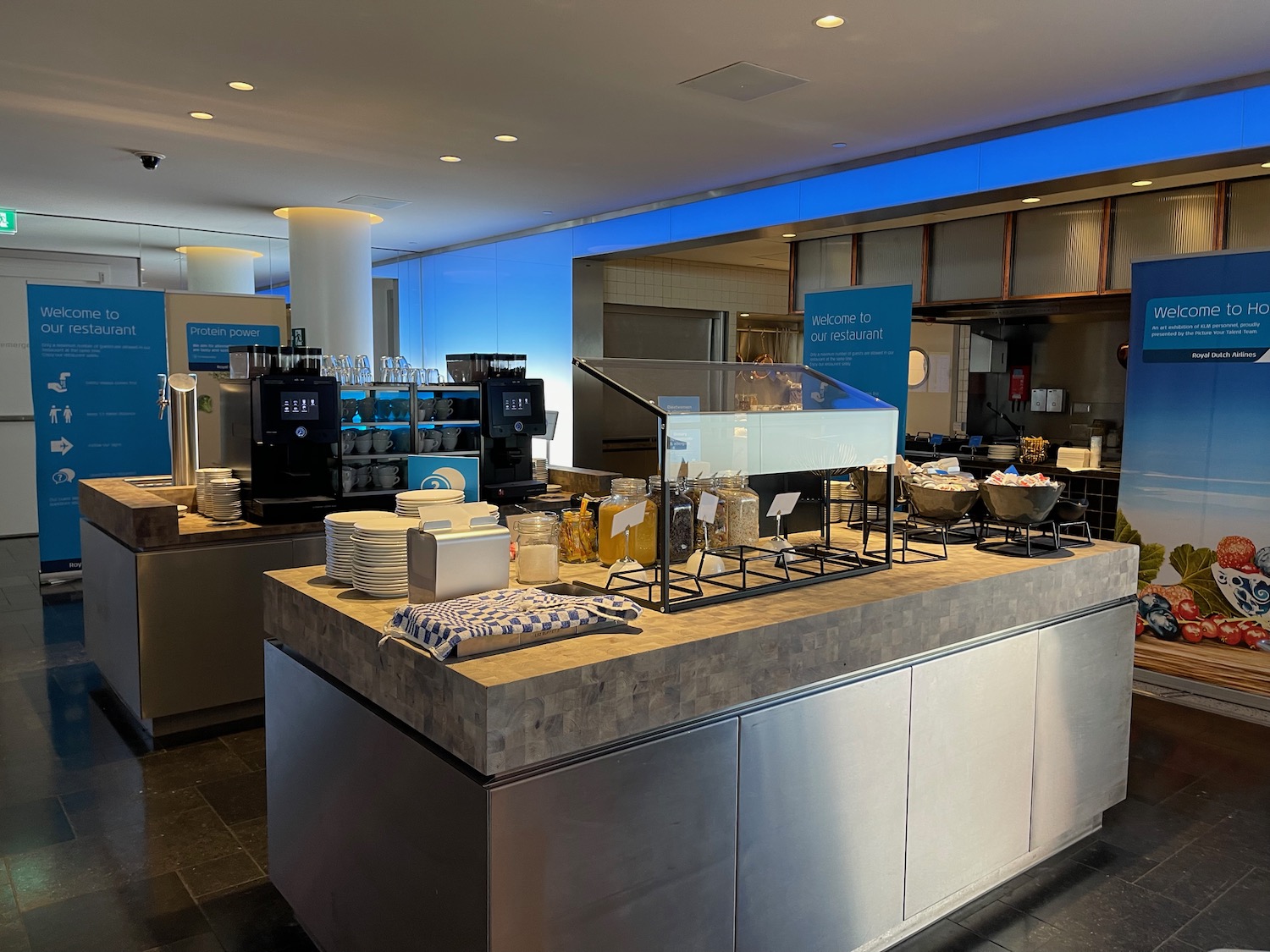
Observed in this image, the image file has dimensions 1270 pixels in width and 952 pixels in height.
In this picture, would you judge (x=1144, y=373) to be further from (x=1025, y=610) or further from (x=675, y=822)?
(x=675, y=822)

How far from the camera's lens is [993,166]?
5.25 meters

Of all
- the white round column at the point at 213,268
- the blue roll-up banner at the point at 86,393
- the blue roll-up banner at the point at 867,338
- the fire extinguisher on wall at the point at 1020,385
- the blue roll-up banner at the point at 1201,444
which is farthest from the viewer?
the white round column at the point at 213,268

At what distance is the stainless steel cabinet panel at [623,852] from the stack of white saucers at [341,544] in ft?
2.91

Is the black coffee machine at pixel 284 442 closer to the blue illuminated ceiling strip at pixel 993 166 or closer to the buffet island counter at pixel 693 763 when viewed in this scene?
the buffet island counter at pixel 693 763

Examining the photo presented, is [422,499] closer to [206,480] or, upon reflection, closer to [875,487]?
[875,487]

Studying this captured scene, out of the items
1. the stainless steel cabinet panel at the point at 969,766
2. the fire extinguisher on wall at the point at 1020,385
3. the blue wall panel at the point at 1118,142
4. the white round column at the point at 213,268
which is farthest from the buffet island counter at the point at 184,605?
the fire extinguisher on wall at the point at 1020,385

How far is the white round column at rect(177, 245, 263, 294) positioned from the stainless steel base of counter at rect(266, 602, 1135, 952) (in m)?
7.35

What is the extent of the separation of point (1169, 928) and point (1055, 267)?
4.62 metres

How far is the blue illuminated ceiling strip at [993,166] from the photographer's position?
434 centimetres

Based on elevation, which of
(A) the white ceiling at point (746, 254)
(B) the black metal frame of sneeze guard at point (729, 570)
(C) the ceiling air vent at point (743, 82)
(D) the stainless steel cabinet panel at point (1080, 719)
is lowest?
(D) the stainless steel cabinet panel at point (1080, 719)

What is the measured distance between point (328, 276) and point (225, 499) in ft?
13.2

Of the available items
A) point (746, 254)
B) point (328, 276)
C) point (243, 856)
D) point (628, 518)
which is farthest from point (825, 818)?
point (746, 254)

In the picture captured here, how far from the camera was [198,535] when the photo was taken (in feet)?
12.6

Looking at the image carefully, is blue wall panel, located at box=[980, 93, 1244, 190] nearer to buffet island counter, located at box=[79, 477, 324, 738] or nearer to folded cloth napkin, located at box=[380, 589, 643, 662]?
folded cloth napkin, located at box=[380, 589, 643, 662]
